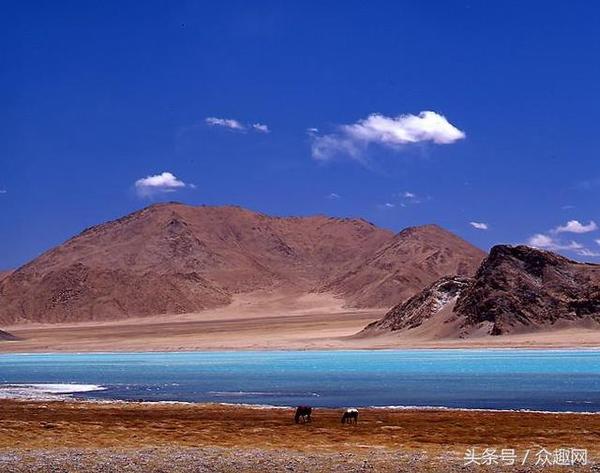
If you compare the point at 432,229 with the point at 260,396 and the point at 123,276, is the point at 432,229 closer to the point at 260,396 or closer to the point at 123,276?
the point at 123,276

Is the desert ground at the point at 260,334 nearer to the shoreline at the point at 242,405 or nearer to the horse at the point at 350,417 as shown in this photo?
the shoreline at the point at 242,405

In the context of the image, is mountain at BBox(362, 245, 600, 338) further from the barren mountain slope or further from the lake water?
the barren mountain slope

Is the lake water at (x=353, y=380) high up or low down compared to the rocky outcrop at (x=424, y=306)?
down

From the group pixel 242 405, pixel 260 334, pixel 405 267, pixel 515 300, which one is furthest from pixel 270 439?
pixel 405 267

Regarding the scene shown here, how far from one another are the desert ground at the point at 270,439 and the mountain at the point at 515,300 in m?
47.5

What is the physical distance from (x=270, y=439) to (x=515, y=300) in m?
55.5

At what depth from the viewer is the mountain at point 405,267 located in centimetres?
14788

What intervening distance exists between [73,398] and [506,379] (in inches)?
655

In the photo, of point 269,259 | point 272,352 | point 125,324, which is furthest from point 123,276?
point 272,352

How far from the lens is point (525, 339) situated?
208ft

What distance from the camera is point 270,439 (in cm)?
1738

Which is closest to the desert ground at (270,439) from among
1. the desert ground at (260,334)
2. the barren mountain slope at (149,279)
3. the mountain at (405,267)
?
the desert ground at (260,334)

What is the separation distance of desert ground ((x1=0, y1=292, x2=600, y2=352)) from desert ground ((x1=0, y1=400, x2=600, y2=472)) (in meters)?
40.7

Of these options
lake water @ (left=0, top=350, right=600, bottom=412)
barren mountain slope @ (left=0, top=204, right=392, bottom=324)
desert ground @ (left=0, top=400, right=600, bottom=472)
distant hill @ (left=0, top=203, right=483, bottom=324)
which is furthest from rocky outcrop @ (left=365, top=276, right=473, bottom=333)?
barren mountain slope @ (left=0, top=204, right=392, bottom=324)
